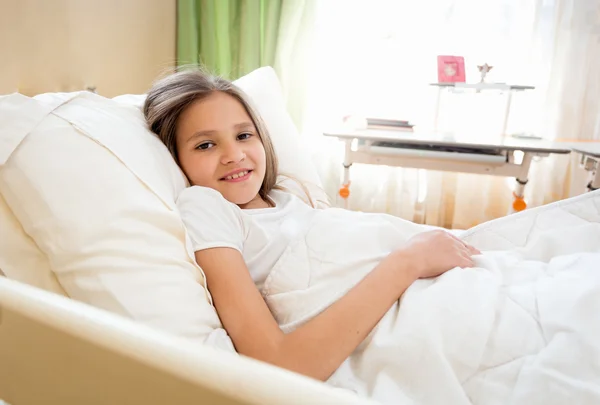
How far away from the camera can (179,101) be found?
3.00 ft

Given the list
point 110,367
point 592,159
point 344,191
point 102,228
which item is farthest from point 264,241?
point 592,159

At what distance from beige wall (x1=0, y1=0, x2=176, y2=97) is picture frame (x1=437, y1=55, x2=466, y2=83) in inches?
53.6

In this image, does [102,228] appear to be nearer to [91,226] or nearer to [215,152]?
[91,226]

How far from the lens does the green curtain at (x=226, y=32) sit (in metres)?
2.22

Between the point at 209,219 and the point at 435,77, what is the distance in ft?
6.21

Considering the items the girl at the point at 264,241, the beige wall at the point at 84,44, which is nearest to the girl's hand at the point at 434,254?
the girl at the point at 264,241

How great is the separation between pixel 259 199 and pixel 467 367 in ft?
1.94

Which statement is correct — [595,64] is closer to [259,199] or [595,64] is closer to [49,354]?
[259,199]

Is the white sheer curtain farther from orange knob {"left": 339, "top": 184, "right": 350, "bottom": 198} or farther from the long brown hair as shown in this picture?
the long brown hair

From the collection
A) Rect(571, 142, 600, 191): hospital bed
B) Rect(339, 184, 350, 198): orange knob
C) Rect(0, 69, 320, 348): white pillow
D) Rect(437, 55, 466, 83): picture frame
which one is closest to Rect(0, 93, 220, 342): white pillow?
Rect(0, 69, 320, 348): white pillow

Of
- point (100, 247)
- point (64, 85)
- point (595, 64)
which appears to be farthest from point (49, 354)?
point (595, 64)

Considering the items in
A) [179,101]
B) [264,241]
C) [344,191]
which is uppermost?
[179,101]

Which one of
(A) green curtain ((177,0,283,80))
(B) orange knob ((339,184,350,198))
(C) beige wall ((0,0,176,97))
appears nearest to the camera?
(C) beige wall ((0,0,176,97))

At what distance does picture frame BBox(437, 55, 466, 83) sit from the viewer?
1.99 m
